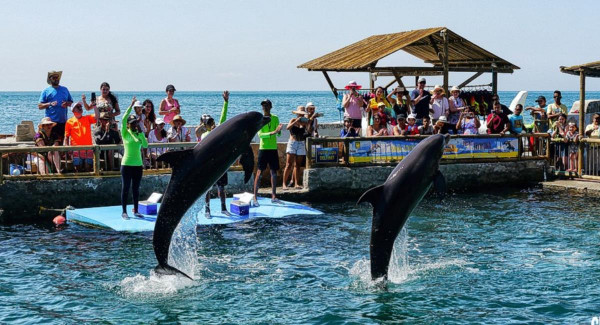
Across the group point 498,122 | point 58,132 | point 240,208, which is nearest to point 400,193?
point 240,208

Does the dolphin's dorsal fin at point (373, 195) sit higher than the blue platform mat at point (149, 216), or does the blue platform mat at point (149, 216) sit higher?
the dolphin's dorsal fin at point (373, 195)

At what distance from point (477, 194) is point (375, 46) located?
6.57m

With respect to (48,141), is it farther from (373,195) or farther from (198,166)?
(373,195)

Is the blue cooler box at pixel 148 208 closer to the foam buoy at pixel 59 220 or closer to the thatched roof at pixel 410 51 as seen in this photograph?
the foam buoy at pixel 59 220

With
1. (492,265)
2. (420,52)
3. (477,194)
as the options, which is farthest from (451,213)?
(420,52)

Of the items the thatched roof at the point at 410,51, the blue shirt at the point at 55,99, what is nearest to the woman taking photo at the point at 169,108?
the blue shirt at the point at 55,99

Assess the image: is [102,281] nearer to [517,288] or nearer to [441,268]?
[441,268]

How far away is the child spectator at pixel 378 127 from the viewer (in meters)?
22.1

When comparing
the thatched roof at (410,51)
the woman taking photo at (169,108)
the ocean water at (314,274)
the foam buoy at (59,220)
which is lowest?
the ocean water at (314,274)

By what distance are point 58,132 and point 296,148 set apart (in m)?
5.89

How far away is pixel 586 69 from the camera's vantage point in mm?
22641

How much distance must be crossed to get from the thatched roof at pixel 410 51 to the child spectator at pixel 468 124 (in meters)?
2.32

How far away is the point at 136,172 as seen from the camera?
1686 cm

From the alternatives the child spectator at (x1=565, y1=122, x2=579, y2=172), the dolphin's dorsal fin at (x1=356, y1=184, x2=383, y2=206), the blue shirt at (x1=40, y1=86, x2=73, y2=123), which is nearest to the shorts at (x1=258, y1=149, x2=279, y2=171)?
the blue shirt at (x1=40, y1=86, x2=73, y2=123)
